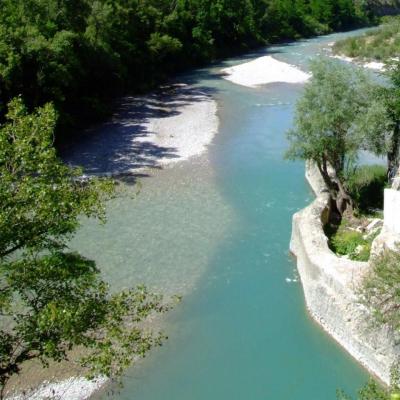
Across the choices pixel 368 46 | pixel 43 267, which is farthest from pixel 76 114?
pixel 368 46

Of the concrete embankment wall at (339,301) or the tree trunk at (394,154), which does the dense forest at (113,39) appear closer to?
the concrete embankment wall at (339,301)

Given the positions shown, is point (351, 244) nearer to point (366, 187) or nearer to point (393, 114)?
point (366, 187)

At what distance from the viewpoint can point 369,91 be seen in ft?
72.1

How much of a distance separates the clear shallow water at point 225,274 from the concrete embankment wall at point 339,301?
0.46 m

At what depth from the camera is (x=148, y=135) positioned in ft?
123

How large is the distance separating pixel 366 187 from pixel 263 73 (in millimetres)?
34005

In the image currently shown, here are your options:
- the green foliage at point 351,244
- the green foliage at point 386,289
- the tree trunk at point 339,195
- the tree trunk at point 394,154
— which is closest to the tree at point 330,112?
Answer: the tree trunk at point 339,195

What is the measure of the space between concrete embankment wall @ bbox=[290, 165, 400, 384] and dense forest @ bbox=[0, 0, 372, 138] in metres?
20.1

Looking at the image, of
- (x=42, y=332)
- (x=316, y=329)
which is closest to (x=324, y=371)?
(x=316, y=329)

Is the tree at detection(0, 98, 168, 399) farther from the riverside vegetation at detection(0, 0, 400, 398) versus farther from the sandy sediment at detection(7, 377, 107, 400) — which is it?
the sandy sediment at detection(7, 377, 107, 400)

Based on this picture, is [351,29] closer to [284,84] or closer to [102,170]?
[284,84]

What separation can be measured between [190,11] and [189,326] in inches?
2202

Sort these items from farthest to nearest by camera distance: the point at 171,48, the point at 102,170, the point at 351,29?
the point at 351,29 < the point at 171,48 < the point at 102,170

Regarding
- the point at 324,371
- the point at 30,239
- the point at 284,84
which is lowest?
the point at 324,371
